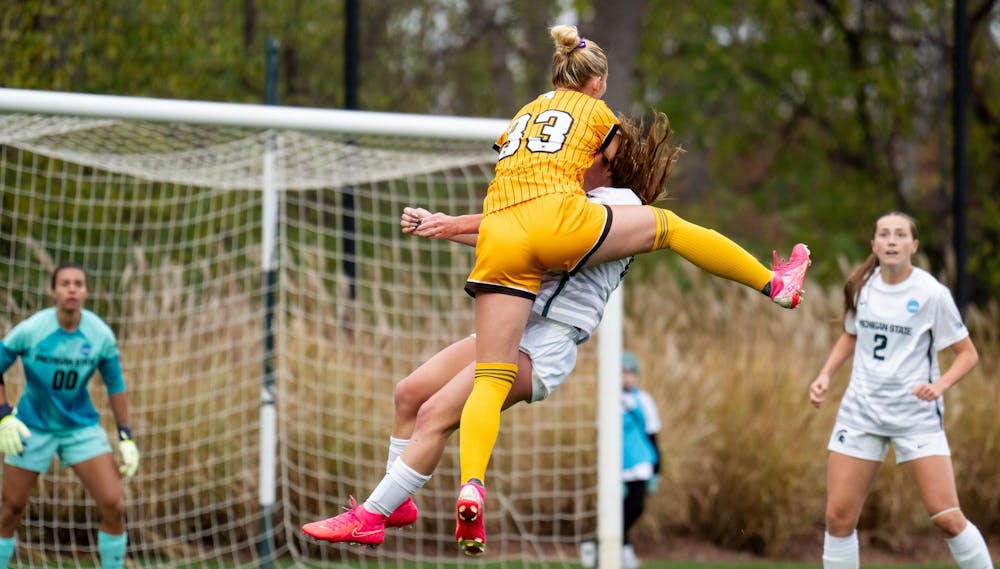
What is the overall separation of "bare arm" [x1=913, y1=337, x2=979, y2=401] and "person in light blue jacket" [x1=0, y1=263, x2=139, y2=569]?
4.18 metres

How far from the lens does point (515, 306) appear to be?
165 inches

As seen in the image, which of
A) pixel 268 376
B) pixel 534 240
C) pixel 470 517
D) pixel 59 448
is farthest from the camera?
pixel 268 376

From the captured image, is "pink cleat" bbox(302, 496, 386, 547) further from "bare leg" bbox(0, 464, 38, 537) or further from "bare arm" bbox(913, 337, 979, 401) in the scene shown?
"bare leg" bbox(0, 464, 38, 537)

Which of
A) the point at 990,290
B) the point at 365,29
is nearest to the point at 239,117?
the point at 990,290

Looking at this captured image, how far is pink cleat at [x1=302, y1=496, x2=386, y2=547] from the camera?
4.17 metres

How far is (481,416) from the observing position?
13.6ft

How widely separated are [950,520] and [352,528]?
3093mm

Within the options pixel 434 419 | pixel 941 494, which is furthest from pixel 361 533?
pixel 941 494

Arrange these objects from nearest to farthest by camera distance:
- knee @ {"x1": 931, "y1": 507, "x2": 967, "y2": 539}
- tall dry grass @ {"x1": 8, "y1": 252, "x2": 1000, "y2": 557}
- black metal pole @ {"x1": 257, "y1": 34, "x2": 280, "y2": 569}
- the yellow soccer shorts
Answer: the yellow soccer shorts, knee @ {"x1": 931, "y1": 507, "x2": 967, "y2": 539}, black metal pole @ {"x1": 257, "y1": 34, "x2": 280, "y2": 569}, tall dry grass @ {"x1": 8, "y1": 252, "x2": 1000, "y2": 557}

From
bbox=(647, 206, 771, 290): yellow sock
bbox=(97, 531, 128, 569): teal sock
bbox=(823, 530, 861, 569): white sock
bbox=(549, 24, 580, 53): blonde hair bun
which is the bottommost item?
bbox=(97, 531, 128, 569): teal sock

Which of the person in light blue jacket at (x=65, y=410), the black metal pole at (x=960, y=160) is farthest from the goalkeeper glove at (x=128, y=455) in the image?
the black metal pole at (x=960, y=160)

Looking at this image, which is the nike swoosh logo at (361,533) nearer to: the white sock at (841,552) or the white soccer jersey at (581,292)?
the white soccer jersey at (581,292)

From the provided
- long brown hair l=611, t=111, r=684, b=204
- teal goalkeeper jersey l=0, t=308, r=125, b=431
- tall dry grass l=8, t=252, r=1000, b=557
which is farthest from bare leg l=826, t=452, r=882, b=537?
teal goalkeeper jersey l=0, t=308, r=125, b=431

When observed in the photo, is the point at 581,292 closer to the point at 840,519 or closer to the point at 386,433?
the point at 840,519
